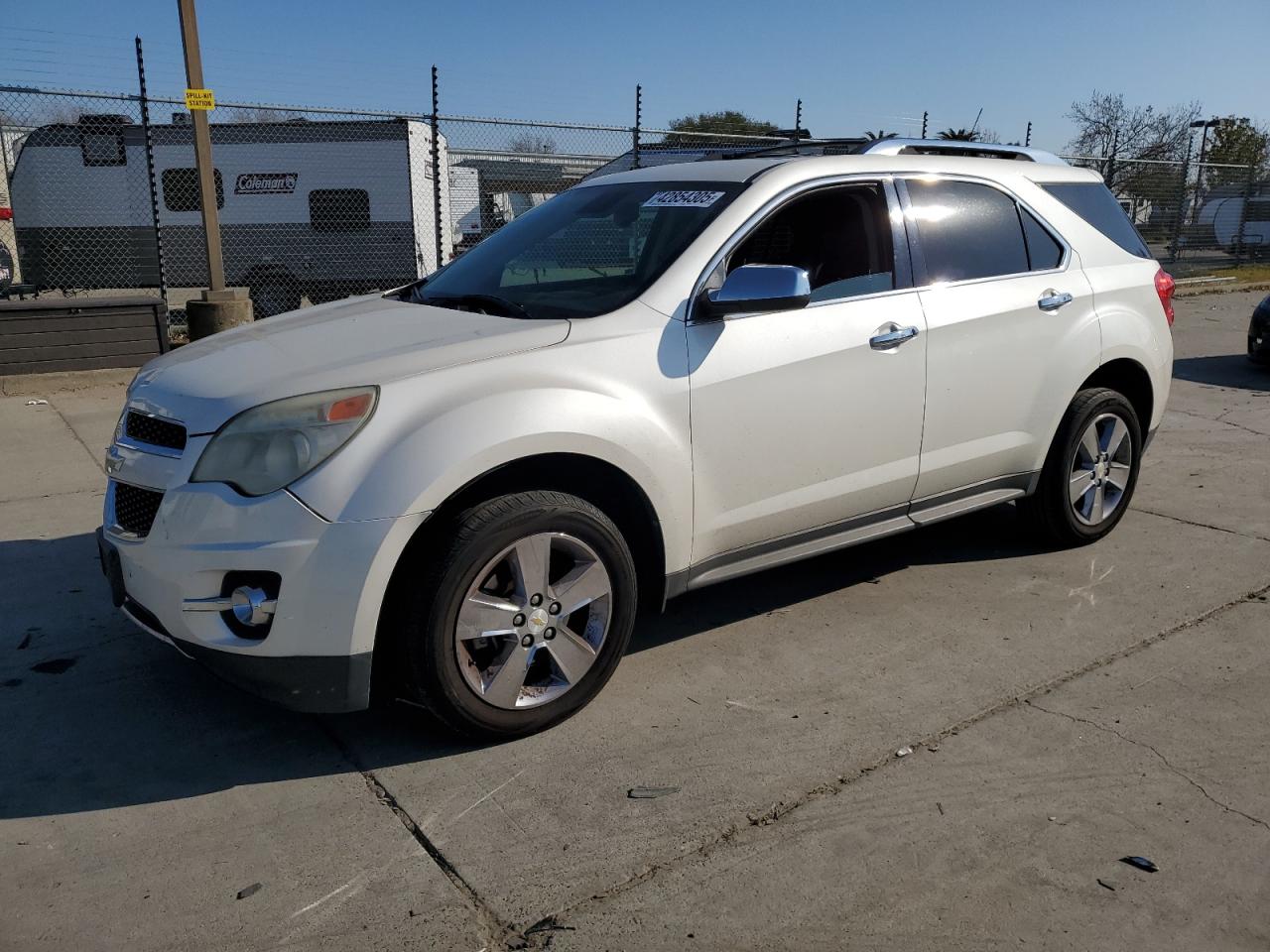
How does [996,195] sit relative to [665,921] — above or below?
above

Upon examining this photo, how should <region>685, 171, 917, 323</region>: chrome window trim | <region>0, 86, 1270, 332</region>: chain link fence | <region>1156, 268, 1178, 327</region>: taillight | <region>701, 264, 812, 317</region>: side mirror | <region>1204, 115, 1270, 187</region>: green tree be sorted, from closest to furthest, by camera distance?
1. <region>701, 264, 812, 317</region>: side mirror
2. <region>685, 171, 917, 323</region>: chrome window trim
3. <region>1156, 268, 1178, 327</region>: taillight
4. <region>0, 86, 1270, 332</region>: chain link fence
5. <region>1204, 115, 1270, 187</region>: green tree

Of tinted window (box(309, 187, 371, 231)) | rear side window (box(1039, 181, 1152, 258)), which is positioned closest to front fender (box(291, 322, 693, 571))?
rear side window (box(1039, 181, 1152, 258))

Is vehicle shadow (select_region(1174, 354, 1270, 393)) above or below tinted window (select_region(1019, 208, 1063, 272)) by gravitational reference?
below

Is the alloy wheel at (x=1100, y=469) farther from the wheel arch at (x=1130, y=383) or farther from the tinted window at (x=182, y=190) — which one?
the tinted window at (x=182, y=190)

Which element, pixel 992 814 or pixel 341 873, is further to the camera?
pixel 992 814

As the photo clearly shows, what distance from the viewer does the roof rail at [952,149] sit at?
439 cm

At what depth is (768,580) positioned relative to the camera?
15.8 feet

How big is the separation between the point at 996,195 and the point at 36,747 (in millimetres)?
4212

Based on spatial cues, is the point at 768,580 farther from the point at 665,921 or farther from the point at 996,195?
the point at 665,921

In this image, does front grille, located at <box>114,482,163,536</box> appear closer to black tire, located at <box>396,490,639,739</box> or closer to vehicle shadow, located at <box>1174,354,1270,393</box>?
black tire, located at <box>396,490,639,739</box>

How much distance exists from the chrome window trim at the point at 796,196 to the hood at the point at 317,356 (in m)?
0.52

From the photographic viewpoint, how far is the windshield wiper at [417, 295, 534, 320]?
368 cm

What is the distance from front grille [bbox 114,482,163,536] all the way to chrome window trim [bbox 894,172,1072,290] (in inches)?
112

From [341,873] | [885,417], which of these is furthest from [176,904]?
[885,417]
